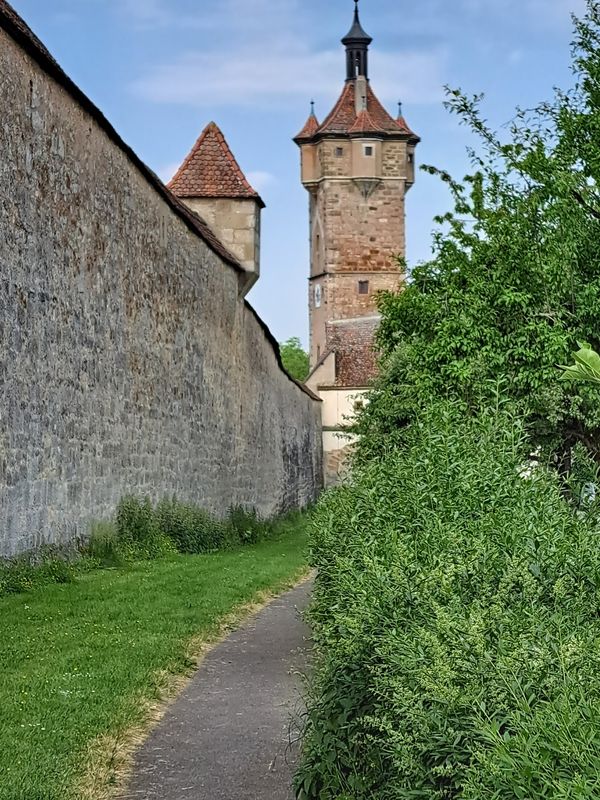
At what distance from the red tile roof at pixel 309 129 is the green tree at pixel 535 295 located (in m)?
58.8

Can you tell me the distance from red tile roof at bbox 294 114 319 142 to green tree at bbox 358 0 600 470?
58.8 m

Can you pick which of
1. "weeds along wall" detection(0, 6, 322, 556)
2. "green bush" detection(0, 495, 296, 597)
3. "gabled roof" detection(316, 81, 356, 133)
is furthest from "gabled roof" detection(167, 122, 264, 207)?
"gabled roof" detection(316, 81, 356, 133)

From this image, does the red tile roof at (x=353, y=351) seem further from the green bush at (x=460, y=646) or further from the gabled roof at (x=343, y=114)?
the green bush at (x=460, y=646)

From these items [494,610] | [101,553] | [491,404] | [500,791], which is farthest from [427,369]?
[500,791]

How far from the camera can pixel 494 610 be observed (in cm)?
457

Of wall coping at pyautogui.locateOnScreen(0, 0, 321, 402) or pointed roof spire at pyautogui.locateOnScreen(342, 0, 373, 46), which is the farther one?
pointed roof spire at pyautogui.locateOnScreen(342, 0, 373, 46)

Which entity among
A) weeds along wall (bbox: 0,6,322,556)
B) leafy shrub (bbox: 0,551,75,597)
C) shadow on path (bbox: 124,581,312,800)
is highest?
weeds along wall (bbox: 0,6,322,556)

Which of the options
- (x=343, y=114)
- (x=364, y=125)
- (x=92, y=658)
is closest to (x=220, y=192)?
(x=92, y=658)

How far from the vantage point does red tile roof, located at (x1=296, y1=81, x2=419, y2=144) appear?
2724 inches

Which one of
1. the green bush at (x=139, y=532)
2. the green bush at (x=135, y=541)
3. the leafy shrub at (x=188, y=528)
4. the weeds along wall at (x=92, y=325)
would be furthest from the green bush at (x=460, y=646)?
the leafy shrub at (x=188, y=528)

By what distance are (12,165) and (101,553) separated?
4.74 meters

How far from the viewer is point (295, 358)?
120 metres

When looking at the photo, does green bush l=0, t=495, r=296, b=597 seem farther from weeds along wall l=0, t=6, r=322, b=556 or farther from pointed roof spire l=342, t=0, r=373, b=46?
pointed roof spire l=342, t=0, r=373, b=46

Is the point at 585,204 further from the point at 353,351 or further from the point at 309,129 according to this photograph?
the point at 309,129
